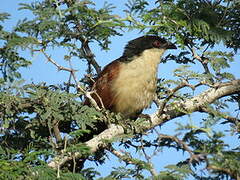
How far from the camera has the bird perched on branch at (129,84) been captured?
17.7 feet

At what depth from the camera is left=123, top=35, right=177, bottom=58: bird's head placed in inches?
224

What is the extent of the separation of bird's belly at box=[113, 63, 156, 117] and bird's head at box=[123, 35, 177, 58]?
0.43m

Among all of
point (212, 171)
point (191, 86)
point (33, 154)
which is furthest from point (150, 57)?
point (212, 171)

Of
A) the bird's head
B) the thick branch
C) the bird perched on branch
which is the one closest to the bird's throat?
the bird perched on branch

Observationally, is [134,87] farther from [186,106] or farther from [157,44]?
[186,106]

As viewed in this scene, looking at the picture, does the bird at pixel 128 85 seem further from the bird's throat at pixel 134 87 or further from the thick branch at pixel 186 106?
the thick branch at pixel 186 106

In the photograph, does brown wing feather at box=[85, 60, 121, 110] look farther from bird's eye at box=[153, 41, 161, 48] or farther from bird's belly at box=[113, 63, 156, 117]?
bird's eye at box=[153, 41, 161, 48]

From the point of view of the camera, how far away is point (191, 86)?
4.14 metres

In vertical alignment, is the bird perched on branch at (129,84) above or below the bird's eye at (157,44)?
below

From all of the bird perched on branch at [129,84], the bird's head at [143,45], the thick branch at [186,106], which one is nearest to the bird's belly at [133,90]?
the bird perched on branch at [129,84]

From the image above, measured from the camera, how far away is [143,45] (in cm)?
582

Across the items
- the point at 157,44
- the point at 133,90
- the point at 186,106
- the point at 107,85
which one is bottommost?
the point at 186,106

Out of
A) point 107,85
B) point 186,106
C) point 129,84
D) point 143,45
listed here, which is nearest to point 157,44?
point 143,45

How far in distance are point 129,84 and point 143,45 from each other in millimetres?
681
